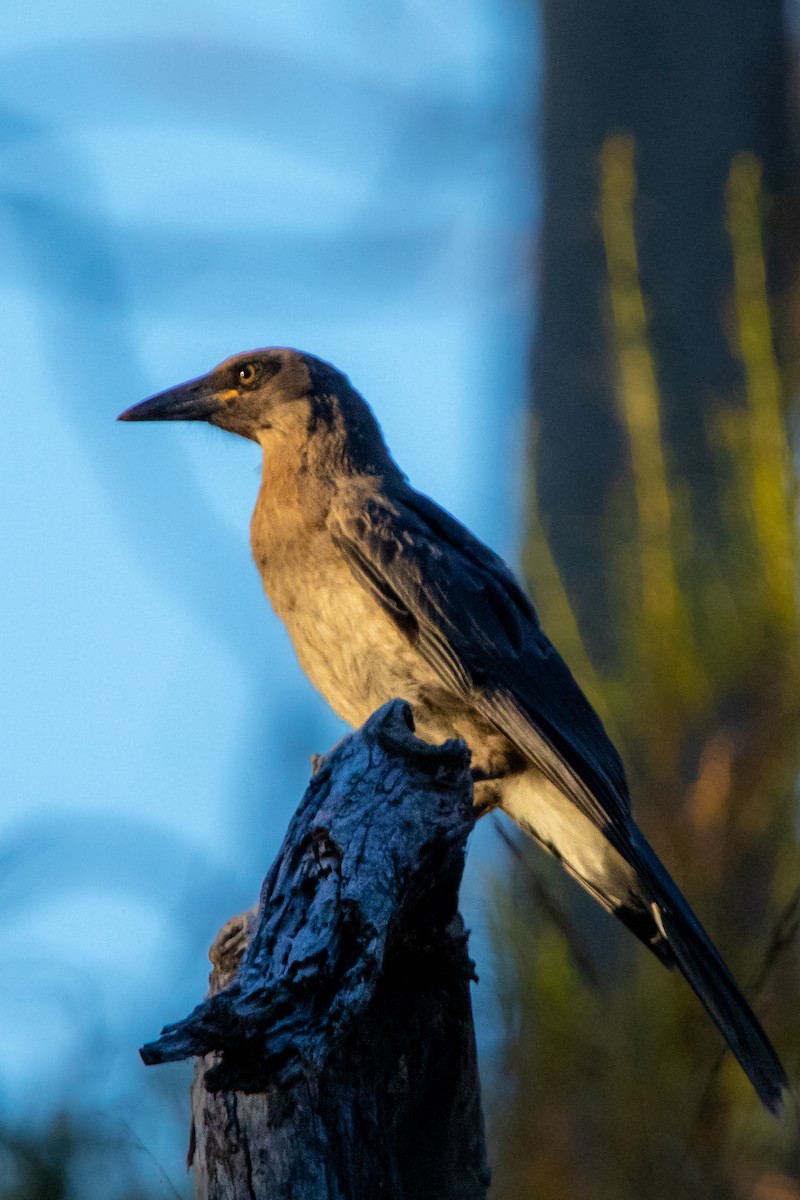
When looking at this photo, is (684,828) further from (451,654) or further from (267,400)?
(267,400)

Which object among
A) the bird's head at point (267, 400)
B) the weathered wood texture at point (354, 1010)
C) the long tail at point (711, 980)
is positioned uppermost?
the bird's head at point (267, 400)

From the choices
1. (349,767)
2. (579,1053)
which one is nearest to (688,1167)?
(579,1053)

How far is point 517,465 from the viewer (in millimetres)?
4781

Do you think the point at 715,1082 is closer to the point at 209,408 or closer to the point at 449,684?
the point at 449,684

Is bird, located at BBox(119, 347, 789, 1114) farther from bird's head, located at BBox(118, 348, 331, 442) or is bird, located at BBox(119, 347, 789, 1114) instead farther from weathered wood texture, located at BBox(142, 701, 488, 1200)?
weathered wood texture, located at BBox(142, 701, 488, 1200)

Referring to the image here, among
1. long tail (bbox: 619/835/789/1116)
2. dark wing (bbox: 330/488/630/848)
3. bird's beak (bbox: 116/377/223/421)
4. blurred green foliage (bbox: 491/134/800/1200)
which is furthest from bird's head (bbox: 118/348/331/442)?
long tail (bbox: 619/835/789/1116)

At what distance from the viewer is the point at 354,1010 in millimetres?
2348

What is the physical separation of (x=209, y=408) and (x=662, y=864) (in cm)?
203

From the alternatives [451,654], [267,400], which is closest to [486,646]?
[451,654]

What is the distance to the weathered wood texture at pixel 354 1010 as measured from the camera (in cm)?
230

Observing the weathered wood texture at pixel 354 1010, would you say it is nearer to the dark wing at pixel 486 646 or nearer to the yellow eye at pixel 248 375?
the dark wing at pixel 486 646

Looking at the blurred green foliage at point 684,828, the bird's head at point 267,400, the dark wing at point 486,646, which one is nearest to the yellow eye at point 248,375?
the bird's head at point 267,400

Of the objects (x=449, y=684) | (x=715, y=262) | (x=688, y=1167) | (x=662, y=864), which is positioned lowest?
(x=688, y=1167)

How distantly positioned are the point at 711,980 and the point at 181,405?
7.93 feet
